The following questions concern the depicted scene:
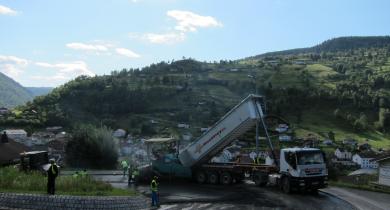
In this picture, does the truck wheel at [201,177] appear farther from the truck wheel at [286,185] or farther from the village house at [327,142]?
the village house at [327,142]

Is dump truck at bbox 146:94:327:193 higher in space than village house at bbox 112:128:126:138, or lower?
higher

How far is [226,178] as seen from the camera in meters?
28.2

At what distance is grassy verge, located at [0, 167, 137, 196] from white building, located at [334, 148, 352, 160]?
7941 centimetres

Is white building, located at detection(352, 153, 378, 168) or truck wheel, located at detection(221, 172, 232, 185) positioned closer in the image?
truck wheel, located at detection(221, 172, 232, 185)

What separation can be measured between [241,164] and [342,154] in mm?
72883

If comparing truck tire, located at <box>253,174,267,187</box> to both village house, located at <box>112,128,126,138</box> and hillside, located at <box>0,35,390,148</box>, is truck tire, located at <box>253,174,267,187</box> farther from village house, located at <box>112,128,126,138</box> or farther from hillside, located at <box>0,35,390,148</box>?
village house, located at <box>112,128,126,138</box>

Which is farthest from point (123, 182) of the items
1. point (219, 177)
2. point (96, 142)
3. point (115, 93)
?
point (115, 93)

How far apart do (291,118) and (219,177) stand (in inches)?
3711

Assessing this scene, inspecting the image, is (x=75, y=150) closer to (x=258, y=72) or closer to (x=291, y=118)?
(x=291, y=118)

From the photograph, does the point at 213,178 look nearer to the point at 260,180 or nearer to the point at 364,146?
the point at 260,180

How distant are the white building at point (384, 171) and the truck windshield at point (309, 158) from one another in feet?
21.3

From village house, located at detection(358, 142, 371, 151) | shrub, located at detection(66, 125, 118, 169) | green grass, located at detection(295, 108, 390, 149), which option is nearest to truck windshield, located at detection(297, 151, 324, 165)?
shrub, located at detection(66, 125, 118, 169)

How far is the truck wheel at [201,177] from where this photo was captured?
94.1ft

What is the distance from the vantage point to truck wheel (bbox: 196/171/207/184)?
28.7 meters
